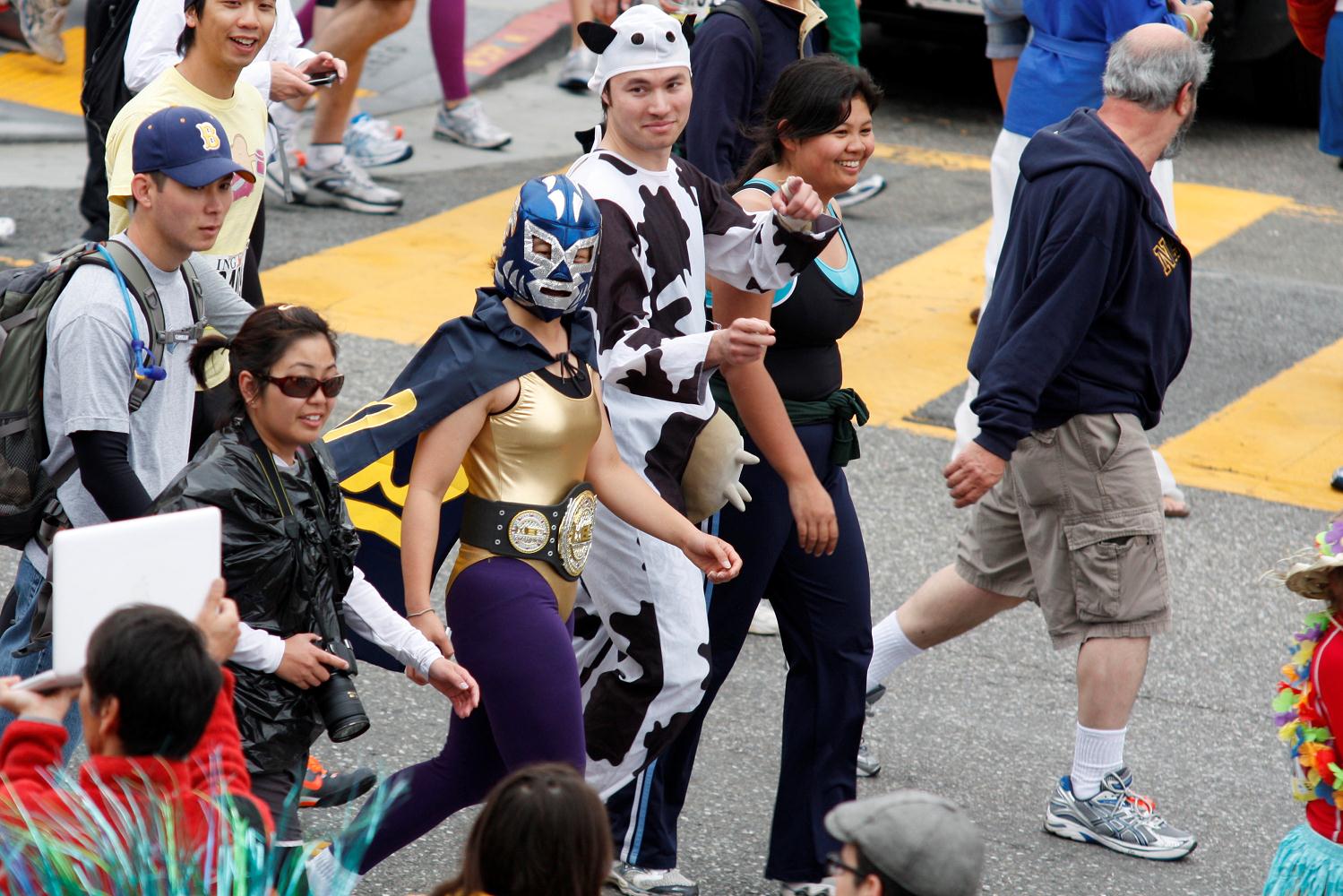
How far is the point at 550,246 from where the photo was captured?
Result: 148 inches

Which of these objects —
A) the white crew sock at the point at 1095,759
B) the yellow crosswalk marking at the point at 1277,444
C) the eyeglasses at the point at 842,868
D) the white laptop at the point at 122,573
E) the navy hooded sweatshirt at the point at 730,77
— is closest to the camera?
the eyeglasses at the point at 842,868

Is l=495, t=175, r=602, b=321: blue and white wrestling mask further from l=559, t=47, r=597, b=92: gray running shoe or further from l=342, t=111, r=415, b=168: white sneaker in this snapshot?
l=559, t=47, r=597, b=92: gray running shoe

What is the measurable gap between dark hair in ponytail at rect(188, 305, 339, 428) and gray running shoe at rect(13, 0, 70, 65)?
806cm

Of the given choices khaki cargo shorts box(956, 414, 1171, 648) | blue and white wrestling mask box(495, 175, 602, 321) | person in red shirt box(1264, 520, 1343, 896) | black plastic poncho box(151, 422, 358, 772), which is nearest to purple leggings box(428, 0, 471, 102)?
khaki cargo shorts box(956, 414, 1171, 648)

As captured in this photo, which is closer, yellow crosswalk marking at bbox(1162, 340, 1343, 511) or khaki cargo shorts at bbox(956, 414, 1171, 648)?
khaki cargo shorts at bbox(956, 414, 1171, 648)

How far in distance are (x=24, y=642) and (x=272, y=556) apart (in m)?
0.81

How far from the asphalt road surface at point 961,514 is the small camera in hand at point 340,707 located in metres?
0.93

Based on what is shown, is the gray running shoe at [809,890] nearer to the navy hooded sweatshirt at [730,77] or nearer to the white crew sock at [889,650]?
the white crew sock at [889,650]

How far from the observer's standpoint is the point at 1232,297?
8930 millimetres

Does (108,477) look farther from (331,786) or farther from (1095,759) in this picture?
(1095,759)

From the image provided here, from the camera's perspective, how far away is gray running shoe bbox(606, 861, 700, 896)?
14.0ft

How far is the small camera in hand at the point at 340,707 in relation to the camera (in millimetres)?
3400

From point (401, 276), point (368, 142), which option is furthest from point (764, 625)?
point (368, 142)

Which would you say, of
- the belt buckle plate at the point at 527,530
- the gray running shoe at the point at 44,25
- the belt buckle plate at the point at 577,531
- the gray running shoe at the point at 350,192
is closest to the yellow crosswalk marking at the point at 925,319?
the gray running shoe at the point at 350,192
